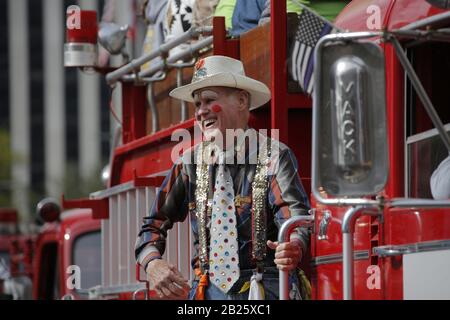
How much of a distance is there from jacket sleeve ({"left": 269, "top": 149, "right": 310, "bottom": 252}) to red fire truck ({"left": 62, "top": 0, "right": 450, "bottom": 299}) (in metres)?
0.08

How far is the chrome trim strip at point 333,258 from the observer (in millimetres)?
5023

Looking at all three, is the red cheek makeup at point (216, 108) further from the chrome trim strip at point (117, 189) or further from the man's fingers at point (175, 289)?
the chrome trim strip at point (117, 189)

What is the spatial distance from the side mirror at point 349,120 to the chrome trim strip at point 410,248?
0.39 m

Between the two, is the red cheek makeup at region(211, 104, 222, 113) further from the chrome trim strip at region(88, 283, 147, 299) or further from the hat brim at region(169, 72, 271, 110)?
the chrome trim strip at region(88, 283, 147, 299)

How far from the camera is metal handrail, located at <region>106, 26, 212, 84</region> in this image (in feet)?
22.7

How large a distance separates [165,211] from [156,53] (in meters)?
1.81

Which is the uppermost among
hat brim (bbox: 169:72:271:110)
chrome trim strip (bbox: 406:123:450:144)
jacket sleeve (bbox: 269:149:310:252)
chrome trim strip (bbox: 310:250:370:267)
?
hat brim (bbox: 169:72:271:110)

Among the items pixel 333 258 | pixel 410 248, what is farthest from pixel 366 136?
pixel 333 258

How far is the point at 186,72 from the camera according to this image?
291 inches

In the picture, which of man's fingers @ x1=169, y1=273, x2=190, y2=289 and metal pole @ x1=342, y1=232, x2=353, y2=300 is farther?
man's fingers @ x1=169, y1=273, x2=190, y2=289

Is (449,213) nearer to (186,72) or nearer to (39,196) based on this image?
(186,72)

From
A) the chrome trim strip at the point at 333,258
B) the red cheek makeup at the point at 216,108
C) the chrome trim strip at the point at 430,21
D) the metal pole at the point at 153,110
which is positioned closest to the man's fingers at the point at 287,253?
the chrome trim strip at the point at 333,258

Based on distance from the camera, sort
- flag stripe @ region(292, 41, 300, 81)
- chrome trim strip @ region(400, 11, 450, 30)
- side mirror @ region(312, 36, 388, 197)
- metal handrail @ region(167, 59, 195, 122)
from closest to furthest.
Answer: side mirror @ region(312, 36, 388, 197) < chrome trim strip @ region(400, 11, 450, 30) < flag stripe @ region(292, 41, 300, 81) < metal handrail @ region(167, 59, 195, 122)

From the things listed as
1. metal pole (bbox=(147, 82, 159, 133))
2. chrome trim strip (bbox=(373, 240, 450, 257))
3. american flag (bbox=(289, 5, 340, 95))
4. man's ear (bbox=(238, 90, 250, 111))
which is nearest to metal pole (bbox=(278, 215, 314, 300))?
chrome trim strip (bbox=(373, 240, 450, 257))
